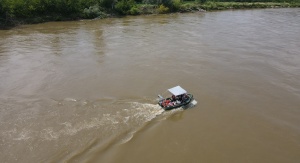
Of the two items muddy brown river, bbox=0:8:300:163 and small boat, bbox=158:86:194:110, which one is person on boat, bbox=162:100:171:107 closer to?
small boat, bbox=158:86:194:110

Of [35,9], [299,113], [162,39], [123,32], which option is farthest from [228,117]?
[35,9]

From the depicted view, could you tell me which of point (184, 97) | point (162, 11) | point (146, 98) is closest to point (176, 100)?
point (184, 97)

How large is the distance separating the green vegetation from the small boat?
32662mm

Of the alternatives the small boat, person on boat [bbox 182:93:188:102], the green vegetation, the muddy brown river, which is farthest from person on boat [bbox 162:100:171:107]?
the green vegetation

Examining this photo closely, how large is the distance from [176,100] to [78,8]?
35.2 m

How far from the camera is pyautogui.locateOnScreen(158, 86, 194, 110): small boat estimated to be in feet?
60.5

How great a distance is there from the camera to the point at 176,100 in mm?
18984

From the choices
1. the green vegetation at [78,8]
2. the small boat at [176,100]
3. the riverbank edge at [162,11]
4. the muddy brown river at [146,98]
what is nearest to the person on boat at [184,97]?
the small boat at [176,100]

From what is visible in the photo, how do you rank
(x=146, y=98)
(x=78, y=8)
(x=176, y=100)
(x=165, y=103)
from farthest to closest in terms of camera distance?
(x=78, y=8), (x=146, y=98), (x=176, y=100), (x=165, y=103)

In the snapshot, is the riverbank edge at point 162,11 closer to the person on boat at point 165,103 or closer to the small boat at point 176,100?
the small boat at point 176,100

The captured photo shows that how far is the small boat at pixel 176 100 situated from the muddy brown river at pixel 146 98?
50 cm

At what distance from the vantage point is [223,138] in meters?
15.7

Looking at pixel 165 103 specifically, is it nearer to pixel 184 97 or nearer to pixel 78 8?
pixel 184 97

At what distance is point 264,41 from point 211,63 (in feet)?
39.1
